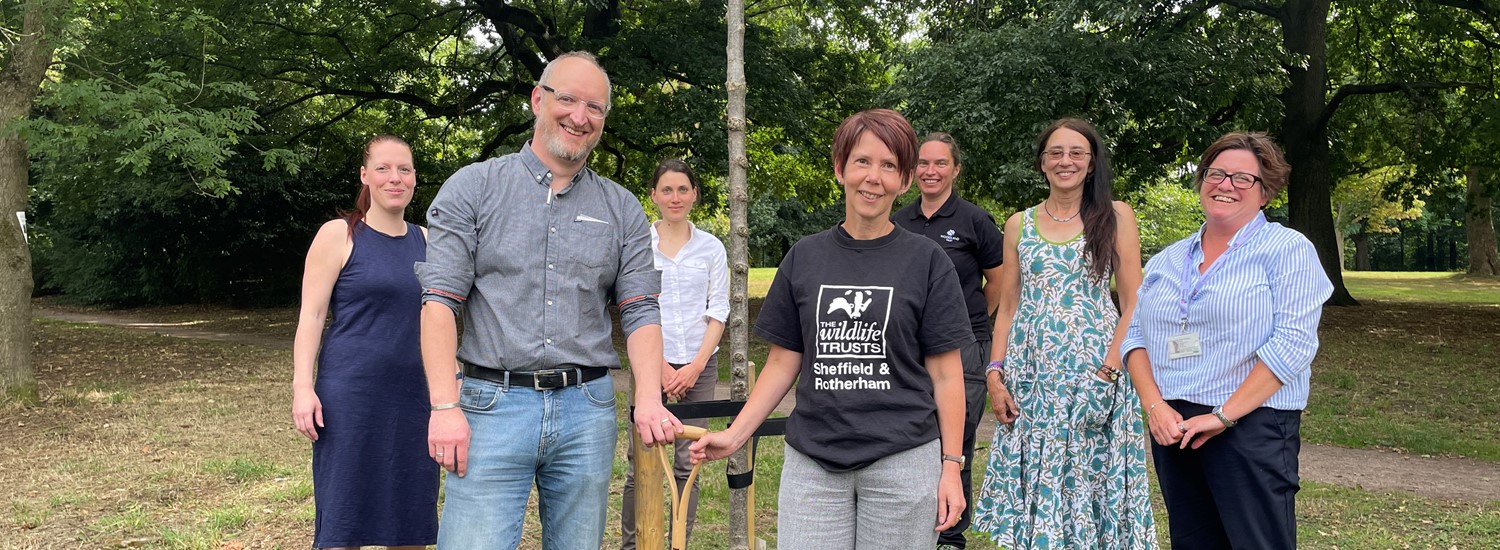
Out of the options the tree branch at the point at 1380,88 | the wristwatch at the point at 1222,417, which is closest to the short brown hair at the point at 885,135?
the wristwatch at the point at 1222,417

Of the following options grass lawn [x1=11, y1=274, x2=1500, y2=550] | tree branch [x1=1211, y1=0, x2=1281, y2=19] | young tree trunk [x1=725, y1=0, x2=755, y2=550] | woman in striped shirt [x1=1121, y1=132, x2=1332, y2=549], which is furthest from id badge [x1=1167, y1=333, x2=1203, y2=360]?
tree branch [x1=1211, y1=0, x2=1281, y2=19]

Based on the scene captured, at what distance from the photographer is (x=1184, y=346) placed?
131 inches

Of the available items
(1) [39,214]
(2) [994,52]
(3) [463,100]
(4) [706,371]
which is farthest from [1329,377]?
(1) [39,214]

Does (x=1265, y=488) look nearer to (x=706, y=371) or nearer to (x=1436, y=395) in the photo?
(x=706, y=371)

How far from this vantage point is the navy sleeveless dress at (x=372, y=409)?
366 cm

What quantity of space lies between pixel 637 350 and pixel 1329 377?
454 inches

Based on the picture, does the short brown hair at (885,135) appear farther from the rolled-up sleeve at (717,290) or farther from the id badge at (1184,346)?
the rolled-up sleeve at (717,290)

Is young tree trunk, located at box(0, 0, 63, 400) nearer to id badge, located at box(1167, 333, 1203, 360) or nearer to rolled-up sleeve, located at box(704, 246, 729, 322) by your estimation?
rolled-up sleeve, located at box(704, 246, 729, 322)

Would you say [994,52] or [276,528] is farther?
[994,52]

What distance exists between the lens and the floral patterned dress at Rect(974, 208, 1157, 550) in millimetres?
3957

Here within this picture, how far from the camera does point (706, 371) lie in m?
5.05

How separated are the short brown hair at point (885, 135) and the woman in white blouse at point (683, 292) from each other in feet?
6.75

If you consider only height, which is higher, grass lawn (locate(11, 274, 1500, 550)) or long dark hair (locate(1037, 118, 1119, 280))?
long dark hair (locate(1037, 118, 1119, 280))

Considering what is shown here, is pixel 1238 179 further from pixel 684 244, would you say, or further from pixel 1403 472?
pixel 1403 472
